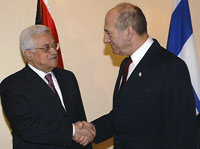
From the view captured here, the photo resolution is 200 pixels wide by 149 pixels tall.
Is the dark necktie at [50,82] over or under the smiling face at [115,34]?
under

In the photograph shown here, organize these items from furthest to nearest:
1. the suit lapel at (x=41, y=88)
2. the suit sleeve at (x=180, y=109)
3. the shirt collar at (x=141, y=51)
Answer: the suit lapel at (x=41, y=88) < the shirt collar at (x=141, y=51) < the suit sleeve at (x=180, y=109)

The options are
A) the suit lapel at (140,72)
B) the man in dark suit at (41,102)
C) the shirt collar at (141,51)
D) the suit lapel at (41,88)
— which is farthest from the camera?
the suit lapel at (41,88)

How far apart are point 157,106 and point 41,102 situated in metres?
1.02

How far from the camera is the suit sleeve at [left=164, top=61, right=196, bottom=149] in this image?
71.8 inches

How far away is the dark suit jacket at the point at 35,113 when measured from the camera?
2.21m

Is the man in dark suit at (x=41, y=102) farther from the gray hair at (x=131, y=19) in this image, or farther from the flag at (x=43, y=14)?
the gray hair at (x=131, y=19)

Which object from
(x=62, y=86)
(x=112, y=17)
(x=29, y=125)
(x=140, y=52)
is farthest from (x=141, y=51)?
(x=29, y=125)

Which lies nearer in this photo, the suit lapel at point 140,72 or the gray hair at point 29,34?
the suit lapel at point 140,72

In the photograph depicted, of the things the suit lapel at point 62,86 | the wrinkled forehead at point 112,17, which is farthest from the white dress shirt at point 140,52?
the suit lapel at point 62,86

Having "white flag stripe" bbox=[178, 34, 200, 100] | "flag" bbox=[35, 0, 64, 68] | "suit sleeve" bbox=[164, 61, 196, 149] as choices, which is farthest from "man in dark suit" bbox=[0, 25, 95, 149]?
"white flag stripe" bbox=[178, 34, 200, 100]

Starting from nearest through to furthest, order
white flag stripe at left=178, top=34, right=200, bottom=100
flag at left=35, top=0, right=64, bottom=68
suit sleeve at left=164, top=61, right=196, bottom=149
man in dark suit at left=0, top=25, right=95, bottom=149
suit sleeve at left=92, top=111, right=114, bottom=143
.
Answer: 1. suit sleeve at left=164, top=61, right=196, bottom=149
2. man in dark suit at left=0, top=25, right=95, bottom=149
3. suit sleeve at left=92, top=111, right=114, bottom=143
4. white flag stripe at left=178, top=34, right=200, bottom=100
5. flag at left=35, top=0, right=64, bottom=68

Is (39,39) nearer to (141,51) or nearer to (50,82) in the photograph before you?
(50,82)

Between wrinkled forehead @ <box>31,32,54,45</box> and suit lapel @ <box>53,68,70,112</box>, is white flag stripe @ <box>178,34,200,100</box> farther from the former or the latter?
wrinkled forehead @ <box>31,32,54,45</box>

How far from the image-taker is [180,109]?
1.83 m
